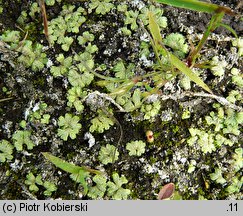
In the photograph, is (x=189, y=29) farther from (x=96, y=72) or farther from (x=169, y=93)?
(x=96, y=72)

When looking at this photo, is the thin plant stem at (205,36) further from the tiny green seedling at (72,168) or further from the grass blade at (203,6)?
the tiny green seedling at (72,168)

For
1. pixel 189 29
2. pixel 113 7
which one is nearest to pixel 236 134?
pixel 189 29

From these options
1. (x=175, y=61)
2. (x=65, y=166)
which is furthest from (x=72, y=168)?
(x=175, y=61)

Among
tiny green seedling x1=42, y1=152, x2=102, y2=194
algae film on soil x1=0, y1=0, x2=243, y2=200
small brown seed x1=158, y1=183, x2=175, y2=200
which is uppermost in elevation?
algae film on soil x1=0, y1=0, x2=243, y2=200

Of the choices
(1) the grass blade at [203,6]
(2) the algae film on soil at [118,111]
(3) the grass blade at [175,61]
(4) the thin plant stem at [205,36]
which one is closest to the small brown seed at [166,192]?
(2) the algae film on soil at [118,111]

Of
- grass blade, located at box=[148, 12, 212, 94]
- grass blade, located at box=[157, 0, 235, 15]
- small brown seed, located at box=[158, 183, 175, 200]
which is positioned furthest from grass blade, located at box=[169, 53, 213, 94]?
small brown seed, located at box=[158, 183, 175, 200]

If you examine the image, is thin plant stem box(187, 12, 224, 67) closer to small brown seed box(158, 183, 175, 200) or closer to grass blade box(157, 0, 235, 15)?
grass blade box(157, 0, 235, 15)

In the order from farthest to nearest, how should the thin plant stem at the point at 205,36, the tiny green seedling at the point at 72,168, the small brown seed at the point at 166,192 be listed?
the small brown seed at the point at 166,192 → the tiny green seedling at the point at 72,168 → the thin plant stem at the point at 205,36

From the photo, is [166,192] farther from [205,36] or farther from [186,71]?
[205,36]
